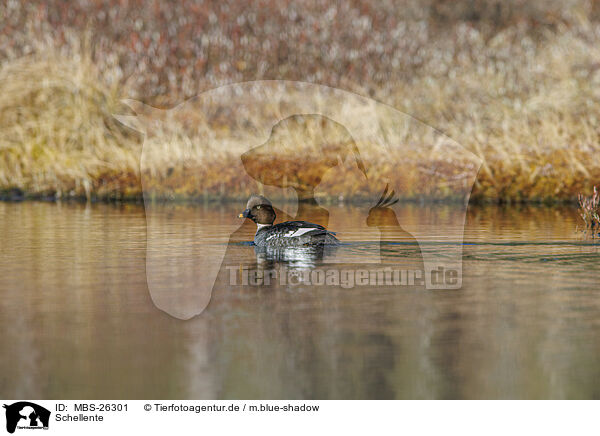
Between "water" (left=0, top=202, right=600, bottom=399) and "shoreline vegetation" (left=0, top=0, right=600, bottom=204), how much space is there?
944 cm

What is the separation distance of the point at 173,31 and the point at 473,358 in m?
20.4

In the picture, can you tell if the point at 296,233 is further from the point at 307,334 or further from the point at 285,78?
the point at 285,78

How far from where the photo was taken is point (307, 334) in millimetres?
6570

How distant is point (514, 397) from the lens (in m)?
5.34

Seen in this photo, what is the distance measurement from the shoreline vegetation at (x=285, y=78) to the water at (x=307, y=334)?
31.0 feet

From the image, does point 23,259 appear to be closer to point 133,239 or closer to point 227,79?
point 133,239

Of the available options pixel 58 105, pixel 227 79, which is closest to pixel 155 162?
pixel 58 105
